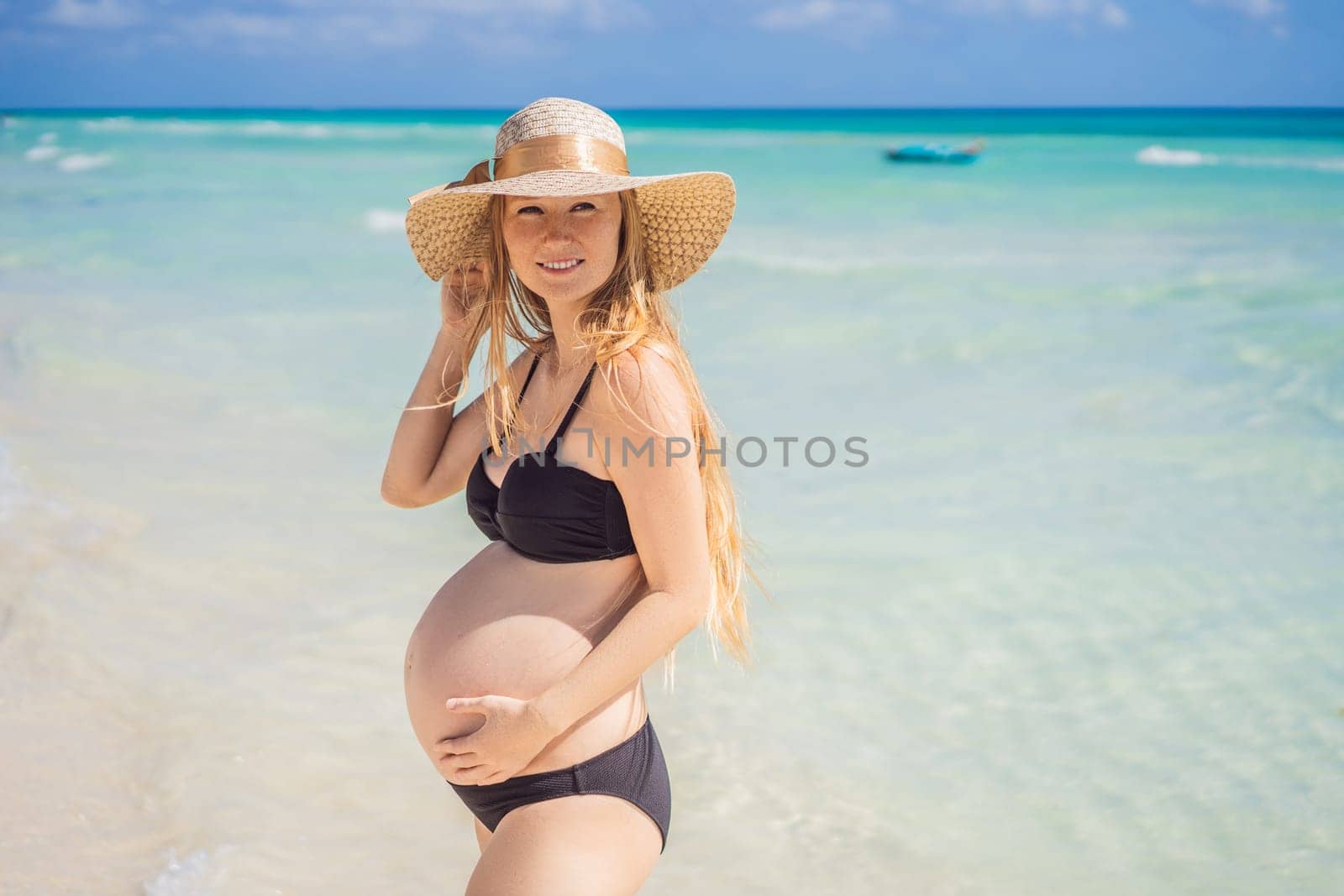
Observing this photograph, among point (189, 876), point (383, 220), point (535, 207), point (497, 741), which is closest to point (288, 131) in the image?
point (383, 220)

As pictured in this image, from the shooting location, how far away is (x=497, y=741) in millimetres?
1700

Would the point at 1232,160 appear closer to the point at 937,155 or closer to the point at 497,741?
the point at 937,155

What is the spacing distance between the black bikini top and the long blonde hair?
0.09 metres

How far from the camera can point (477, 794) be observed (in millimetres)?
1817

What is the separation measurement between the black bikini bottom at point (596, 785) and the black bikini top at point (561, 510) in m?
0.32

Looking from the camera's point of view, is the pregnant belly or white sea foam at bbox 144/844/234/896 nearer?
the pregnant belly

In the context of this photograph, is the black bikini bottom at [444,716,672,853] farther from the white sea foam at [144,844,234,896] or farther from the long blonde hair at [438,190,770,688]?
the white sea foam at [144,844,234,896]

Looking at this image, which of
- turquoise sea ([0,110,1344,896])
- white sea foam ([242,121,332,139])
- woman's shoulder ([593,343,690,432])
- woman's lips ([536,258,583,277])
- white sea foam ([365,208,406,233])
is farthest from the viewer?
white sea foam ([242,121,332,139])

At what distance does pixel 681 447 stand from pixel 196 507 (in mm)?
4094

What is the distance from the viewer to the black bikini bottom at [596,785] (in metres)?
1.75

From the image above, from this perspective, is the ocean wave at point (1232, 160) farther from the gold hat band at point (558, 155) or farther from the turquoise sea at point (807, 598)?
the gold hat band at point (558, 155)

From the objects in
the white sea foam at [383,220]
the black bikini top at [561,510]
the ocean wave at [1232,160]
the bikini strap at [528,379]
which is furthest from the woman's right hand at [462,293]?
the ocean wave at [1232,160]

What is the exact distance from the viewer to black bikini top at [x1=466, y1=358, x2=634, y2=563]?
173 cm

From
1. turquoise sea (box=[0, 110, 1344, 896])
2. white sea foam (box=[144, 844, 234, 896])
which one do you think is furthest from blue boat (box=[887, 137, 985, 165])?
white sea foam (box=[144, 844, 234, 896])
